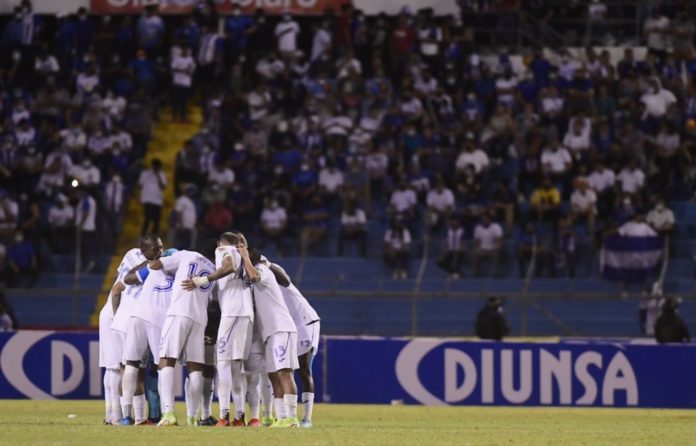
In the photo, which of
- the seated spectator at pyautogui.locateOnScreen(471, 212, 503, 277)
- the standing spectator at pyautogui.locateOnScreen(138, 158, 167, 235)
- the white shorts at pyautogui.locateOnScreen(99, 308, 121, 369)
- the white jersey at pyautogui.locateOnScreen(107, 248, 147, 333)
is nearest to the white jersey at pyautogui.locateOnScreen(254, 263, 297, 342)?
the white jersey at pyautogui.locateOnScreen(107, 248, 147, 333)

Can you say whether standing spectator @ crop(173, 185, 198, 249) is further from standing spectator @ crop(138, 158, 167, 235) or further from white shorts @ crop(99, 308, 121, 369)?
white shorts @ crop(99, 308, 121, 369)

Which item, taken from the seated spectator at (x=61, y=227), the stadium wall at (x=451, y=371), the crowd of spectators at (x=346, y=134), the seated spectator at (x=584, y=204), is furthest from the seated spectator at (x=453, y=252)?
the seated spectator at (x=61, y=227)

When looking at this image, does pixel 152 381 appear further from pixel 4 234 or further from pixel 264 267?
pixel 4 234

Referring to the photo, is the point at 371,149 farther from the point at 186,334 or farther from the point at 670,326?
the point at 186,334

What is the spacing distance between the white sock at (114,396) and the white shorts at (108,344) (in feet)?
0.35

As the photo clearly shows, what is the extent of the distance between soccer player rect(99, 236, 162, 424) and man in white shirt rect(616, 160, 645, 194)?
48.8 feet

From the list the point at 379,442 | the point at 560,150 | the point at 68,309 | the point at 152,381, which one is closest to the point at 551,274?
the point at 560,150

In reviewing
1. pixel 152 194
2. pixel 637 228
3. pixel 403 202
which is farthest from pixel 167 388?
pixel 152 194

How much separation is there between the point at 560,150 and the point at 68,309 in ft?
35.4

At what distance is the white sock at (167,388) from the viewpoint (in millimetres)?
18531

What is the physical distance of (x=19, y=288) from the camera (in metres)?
31.5

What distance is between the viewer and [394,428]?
782 inches

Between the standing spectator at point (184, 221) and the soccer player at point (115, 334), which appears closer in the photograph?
the soccer player at point (115, 334)

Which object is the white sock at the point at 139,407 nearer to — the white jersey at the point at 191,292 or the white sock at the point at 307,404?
the white jersey at the point at 191,292
